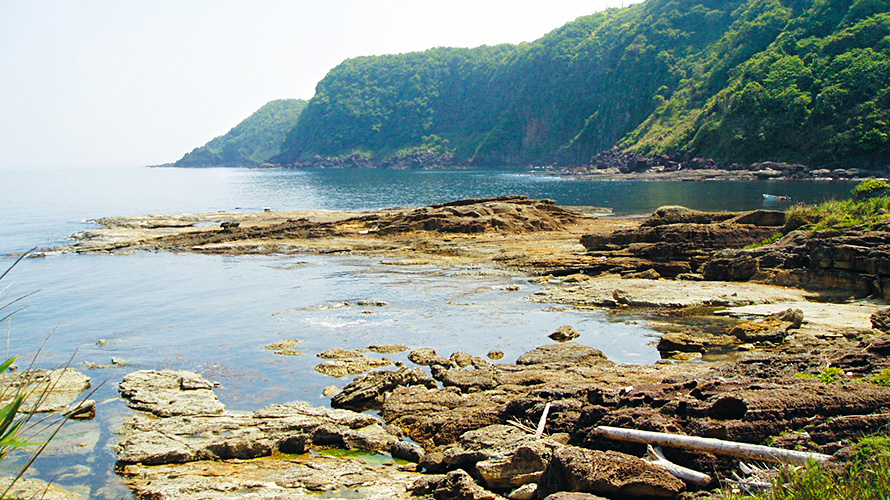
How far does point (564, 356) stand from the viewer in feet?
48.2

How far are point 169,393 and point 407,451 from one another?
5965 mm

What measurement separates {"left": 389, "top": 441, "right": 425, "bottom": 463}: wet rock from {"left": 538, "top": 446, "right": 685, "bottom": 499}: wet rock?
2.81 metres

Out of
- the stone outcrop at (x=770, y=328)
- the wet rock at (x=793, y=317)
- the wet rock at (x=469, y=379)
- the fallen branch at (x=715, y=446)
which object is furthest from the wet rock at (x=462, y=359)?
the wet rock at (x=793, y=317)

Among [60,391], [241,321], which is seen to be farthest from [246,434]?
[241,321]

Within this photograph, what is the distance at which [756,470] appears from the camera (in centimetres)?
646

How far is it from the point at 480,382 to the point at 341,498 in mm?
4819

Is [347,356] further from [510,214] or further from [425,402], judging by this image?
[510,214]

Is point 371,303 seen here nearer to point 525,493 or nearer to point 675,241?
point 675,241

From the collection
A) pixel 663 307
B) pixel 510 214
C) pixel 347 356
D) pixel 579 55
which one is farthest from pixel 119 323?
pixel 579 55

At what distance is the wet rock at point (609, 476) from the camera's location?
6.84 m

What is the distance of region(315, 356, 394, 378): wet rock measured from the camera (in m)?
14.8

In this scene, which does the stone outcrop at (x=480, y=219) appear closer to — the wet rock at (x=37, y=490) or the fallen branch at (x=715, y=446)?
the wet rock at (x=37, y=490)

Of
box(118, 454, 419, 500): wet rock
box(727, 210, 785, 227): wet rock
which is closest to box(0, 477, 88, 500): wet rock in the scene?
box(118, 454, 419, 500): wet rock

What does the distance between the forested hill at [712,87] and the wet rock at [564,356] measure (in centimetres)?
7961
